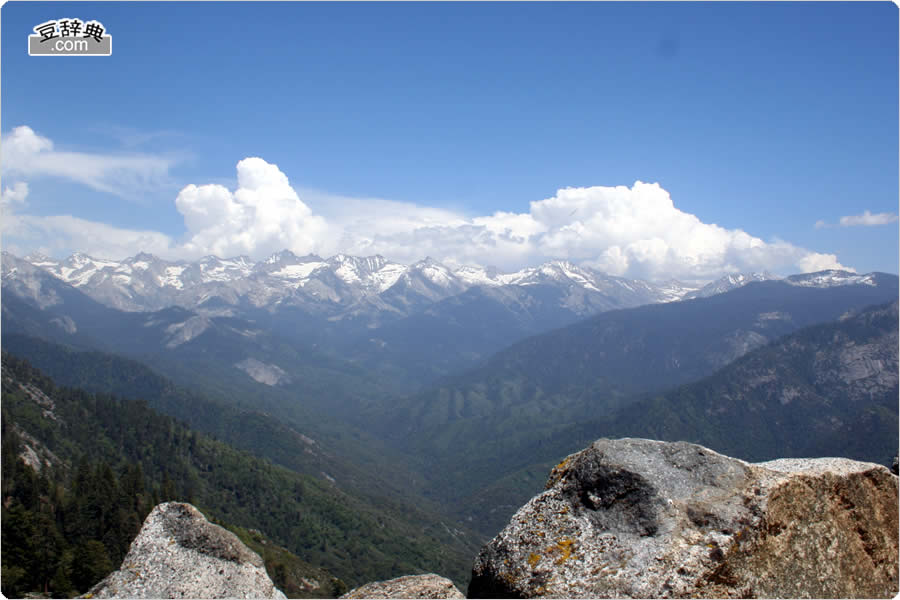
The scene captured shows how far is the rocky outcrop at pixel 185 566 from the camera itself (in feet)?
35.6

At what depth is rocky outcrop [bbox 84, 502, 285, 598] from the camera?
10.9 meters

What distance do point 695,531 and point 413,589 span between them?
5.43 metres

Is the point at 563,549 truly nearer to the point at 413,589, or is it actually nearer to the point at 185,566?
the point at 413,589

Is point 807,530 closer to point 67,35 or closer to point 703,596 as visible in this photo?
point 703,596

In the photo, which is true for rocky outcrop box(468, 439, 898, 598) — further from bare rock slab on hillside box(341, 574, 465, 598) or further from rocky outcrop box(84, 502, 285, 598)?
rocky outcrop box(84, 502, 285, 598)

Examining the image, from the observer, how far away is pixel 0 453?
5044 inches

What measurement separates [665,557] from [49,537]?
109 meters

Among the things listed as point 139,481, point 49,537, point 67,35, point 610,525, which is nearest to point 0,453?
point 139,481

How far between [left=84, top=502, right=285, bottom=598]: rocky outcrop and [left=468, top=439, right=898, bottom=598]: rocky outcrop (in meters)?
5.31

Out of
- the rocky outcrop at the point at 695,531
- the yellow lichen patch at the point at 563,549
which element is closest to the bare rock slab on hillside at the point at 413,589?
the rocky outcrop at the point at 695,531

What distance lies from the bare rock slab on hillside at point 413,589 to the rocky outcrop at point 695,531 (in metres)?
1.00

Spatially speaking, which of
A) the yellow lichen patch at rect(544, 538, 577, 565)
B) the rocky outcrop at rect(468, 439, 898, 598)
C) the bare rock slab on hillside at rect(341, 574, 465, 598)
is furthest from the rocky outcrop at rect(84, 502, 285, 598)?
the yellow lichen patch at rect(544, 538, 577, 565)

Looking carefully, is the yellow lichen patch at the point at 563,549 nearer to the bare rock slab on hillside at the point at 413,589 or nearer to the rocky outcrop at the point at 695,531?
the rocky outcrop at the point at 695,531

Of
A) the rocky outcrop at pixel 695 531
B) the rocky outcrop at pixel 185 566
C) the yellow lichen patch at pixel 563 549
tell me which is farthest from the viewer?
the rocky outcrop at pixel 185 566
